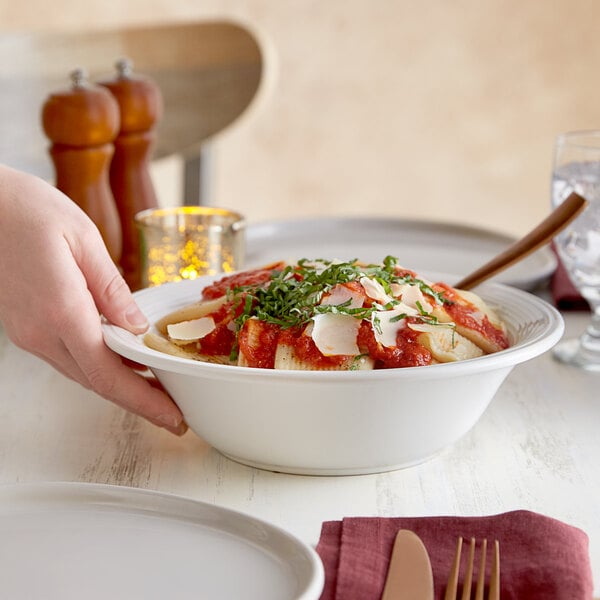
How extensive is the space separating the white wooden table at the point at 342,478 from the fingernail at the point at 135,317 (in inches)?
4.8

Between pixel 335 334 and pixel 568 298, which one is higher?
pixel 335 334

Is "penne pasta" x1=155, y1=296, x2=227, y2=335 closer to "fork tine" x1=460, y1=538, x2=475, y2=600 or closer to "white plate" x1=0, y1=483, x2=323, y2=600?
"white plate" x1=0, y1=483, x2=323, y2=600

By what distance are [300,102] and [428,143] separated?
0.53 meters

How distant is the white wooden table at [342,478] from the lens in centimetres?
84

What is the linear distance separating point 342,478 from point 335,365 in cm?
11

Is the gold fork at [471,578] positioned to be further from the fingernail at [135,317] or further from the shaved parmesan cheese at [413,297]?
the fingernail at [135,317]

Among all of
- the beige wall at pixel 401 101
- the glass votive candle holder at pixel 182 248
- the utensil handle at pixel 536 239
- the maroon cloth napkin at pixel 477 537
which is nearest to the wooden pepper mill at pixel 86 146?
the glass votive candle holder at pixel 182 248

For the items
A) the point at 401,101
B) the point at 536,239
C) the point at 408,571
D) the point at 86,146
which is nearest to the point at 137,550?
the point at 408,571

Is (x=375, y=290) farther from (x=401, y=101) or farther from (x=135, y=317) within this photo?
(x=401, y=101)

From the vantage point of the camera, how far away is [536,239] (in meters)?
1.13

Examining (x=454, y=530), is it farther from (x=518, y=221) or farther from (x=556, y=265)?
(x=518, y=221)

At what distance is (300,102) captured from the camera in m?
3.84

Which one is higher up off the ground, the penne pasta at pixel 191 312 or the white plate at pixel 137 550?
the penne pasta at pixel 191 312

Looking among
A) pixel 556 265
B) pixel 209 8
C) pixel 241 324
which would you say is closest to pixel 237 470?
pixel 241 324
